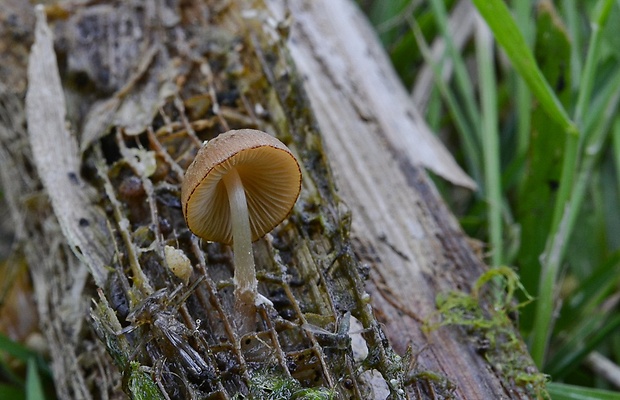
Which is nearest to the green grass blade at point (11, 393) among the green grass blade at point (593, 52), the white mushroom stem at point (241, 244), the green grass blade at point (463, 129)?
the white mushroom stem at point (241, 244)

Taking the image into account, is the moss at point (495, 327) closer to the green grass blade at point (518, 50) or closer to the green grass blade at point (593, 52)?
the green grass blade at point (518, 50)

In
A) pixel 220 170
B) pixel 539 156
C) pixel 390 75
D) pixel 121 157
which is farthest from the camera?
pixel 390 75

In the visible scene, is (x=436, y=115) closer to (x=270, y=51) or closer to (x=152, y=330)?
(x=270, y=51)

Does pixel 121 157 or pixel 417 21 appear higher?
pixel 417 21

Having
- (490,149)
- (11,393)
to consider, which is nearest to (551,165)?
(490,149)

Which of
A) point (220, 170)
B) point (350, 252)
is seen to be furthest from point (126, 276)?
point (350, 252)

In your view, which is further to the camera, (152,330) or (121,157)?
(121,157)

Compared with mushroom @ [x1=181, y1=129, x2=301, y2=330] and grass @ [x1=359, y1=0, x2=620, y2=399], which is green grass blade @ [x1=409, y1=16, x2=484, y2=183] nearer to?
grass @ [x1=359, y1=0, x2=620, y2=399]

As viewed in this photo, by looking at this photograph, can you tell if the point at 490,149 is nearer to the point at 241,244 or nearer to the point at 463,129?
the point at 463,129
